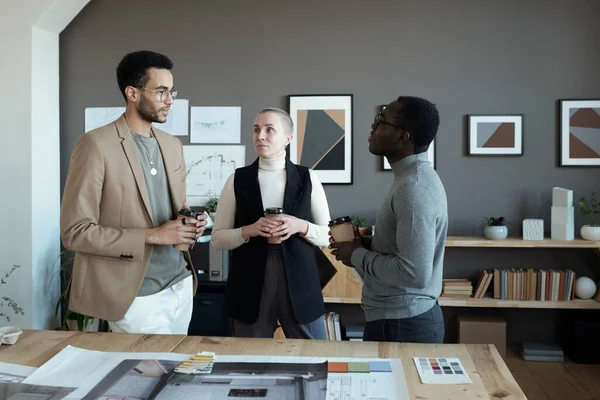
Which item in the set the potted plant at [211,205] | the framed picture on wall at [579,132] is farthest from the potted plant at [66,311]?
the framed picture on wall at [579,132]

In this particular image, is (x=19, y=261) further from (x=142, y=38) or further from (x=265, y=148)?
(x=265, y=148)

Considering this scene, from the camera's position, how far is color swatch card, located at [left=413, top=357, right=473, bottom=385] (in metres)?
1.40

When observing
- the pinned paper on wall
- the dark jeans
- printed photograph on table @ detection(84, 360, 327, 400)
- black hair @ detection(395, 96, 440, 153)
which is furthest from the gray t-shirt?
the pinned paper on wall

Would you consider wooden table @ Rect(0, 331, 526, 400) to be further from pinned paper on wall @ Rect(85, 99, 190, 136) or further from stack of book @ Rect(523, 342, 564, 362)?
pinned paper on wall @ Rect(85, 99, 190, 136)

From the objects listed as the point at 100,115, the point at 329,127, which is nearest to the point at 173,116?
the point at 100,115

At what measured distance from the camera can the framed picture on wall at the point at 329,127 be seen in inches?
176

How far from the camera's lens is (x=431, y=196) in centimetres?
181

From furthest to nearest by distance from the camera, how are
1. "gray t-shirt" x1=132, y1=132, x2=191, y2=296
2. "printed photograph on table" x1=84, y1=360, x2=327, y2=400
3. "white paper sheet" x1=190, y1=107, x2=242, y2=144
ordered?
"white paper sheet" x1=190, y1=107, x2=242, y2=144 → "gray t-shirt" x1=132, y1=132, x2=191, y2=296 → "printed photograph on table" x1=84, y1=360, x2=327, y2=400

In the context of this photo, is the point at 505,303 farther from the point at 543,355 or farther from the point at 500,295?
the point at 543,355

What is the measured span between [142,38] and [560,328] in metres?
3.88

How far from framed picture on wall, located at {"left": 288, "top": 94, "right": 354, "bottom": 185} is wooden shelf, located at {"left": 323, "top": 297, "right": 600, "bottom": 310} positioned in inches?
35.5

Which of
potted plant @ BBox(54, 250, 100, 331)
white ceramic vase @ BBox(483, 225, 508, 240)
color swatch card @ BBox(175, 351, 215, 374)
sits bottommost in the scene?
potted plant @ BBox(54, 250, 100, 331)

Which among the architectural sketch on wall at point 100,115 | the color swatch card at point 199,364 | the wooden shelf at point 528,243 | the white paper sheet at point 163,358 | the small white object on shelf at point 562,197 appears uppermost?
the architectural sketch on wall at point 100,115

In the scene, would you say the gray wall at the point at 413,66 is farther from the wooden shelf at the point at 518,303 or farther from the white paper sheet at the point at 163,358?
the white paper sheet at the point at 163,358
